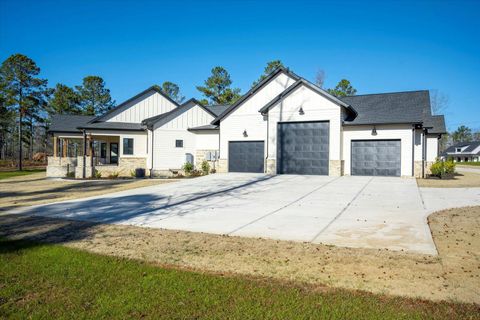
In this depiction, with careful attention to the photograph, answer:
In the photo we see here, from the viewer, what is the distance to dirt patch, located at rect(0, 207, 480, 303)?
4.68 metres

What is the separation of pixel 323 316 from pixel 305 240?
10.9 feet

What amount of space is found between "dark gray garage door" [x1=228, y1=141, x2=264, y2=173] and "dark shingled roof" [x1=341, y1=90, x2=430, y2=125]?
247 inches

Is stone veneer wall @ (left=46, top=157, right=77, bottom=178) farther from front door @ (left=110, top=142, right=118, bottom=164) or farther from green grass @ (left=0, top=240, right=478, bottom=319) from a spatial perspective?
green grass @ (left=0, top=240, right=478, bottom=319)

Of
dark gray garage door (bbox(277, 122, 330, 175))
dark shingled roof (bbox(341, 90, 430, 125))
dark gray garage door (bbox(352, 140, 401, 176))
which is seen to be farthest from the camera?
dark gray garage door (bbox(277, 122, 330, 175))

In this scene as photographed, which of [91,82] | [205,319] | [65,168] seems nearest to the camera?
[205,319]

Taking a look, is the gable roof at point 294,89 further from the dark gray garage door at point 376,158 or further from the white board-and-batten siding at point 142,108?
the white board-and-batten siding at point 142,108

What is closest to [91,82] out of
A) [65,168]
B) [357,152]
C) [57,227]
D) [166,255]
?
[65,168]

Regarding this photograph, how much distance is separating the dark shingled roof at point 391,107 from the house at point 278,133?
0.19ft

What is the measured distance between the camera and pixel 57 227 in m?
8.56

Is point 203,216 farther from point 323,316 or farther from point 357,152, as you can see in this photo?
point 357,152

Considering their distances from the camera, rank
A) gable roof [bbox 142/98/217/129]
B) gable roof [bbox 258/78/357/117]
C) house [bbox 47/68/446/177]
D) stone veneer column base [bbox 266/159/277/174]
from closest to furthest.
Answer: house [bbox 47/68/446/177] → gable roof [bbox 258/78/357/117] → stone veneer column base [bbox 266/159/277/174] → gable roof [bbox 142/98/217/129]

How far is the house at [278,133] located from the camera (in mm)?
20562

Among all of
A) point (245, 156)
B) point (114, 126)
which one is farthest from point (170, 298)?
point (114, 126)

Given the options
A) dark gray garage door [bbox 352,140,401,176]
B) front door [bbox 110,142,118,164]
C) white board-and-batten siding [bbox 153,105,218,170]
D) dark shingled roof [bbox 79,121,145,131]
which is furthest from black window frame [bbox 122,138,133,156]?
dark gray garage door [bbox 352,140,401,176]
